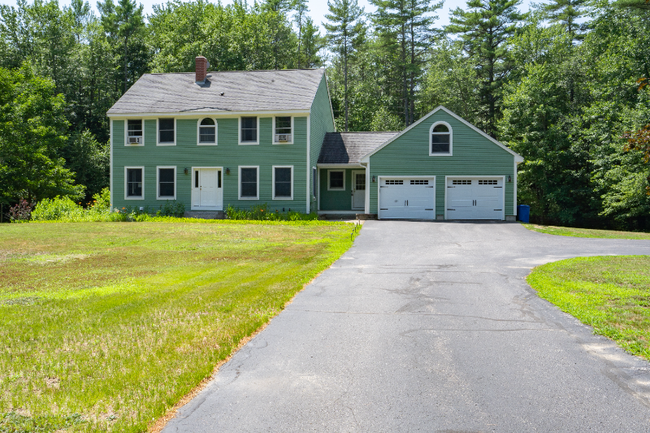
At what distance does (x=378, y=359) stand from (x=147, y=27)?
166 ft

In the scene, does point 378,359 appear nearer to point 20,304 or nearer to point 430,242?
point 20,304

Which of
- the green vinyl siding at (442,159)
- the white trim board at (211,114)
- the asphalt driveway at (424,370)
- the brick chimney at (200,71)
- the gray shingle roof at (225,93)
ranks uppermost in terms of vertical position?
the brick chimney at (200,71)

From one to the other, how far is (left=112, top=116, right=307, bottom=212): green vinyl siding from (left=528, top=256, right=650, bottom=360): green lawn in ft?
48.1

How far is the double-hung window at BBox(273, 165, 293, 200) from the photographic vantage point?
23828 mm

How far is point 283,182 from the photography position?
23.9 m

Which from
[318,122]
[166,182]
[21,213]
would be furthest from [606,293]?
[21,213]

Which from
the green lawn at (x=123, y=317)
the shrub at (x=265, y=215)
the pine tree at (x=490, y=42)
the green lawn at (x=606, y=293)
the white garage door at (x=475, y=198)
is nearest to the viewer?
the green lawn at (x=123, y=317)

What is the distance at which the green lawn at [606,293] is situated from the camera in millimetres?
5838

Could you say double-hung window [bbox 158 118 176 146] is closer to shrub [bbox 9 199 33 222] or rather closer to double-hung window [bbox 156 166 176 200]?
double-hung window [bbox 156 166 176 200]

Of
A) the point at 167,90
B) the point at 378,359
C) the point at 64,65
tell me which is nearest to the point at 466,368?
the point at 378,359

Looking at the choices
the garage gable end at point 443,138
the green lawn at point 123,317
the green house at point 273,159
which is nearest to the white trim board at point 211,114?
the green house at point 273,159

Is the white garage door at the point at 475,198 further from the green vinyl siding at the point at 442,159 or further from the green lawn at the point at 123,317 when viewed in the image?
the green lawn at the point at 123,317

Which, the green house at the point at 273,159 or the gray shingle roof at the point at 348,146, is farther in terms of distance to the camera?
the gray shingle roof at the point at 348,146

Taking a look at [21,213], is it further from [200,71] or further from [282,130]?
[282,130]
